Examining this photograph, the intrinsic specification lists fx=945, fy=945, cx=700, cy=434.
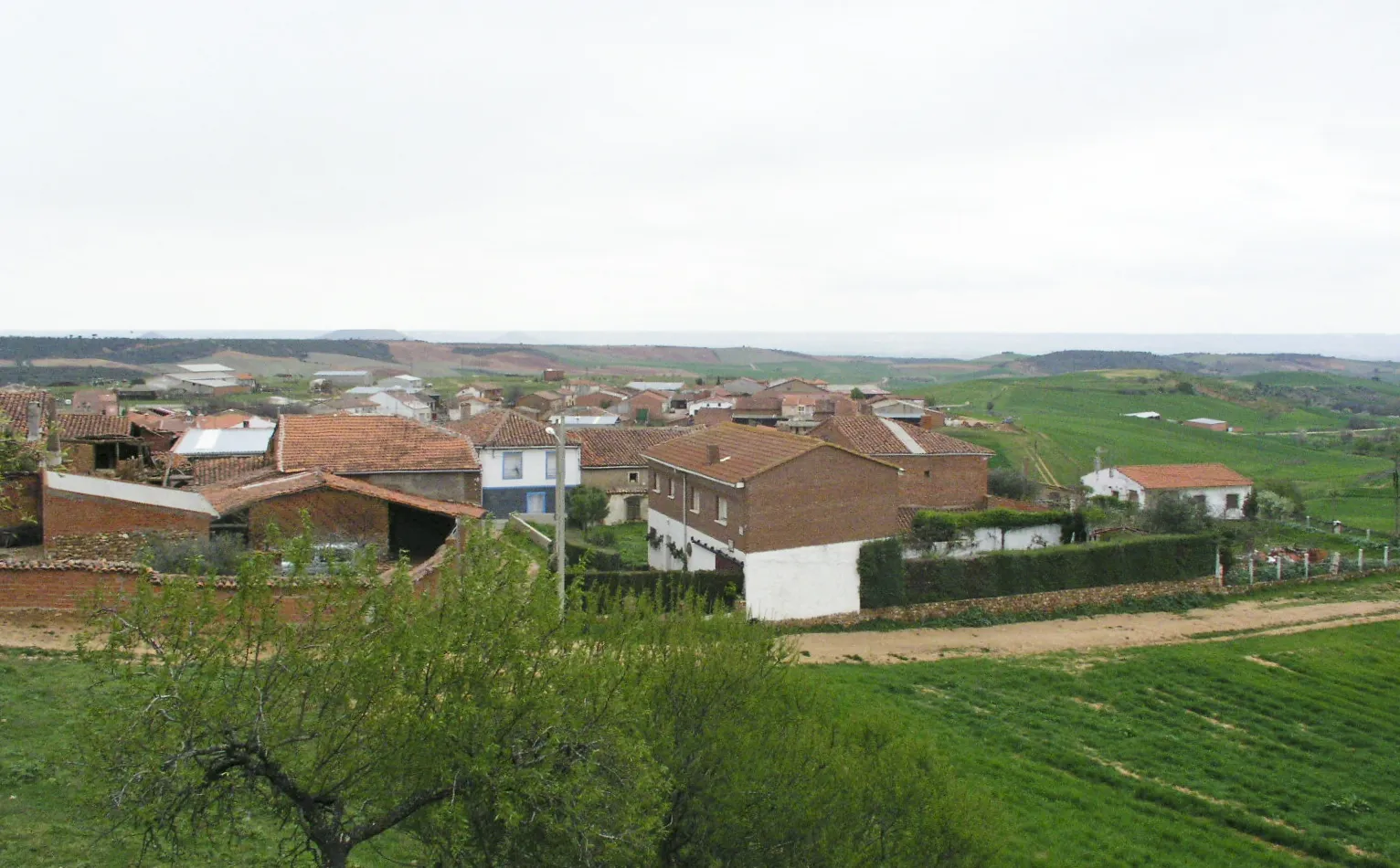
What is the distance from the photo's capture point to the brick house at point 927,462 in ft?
142

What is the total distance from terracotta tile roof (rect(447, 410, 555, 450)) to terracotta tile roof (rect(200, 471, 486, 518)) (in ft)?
48.4

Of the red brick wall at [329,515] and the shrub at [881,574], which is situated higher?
the red brick wall at [329,515]

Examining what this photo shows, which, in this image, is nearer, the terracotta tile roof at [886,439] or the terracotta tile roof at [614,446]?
the terracotta tile roof at [886,439]

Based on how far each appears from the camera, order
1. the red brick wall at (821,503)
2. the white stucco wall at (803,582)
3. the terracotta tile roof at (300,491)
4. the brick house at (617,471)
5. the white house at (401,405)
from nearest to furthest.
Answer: the terracotta tile roof at (300,491) → the white stucco wall at (803,582) → the red brick wall at (821,503) → the brick house at (617,471) → the white house at (401,405)

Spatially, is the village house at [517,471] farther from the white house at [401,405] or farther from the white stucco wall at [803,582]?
the white house at [401,405]

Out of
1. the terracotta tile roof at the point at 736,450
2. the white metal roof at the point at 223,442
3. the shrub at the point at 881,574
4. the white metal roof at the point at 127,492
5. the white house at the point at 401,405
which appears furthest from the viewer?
the white house at the point at 401,405

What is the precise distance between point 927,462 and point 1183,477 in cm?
1839

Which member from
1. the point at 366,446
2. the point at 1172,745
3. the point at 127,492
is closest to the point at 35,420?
the point at 127,492

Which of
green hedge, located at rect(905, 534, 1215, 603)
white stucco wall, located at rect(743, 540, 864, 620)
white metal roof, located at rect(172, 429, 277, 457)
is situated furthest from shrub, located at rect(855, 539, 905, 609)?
white metal roof, located at rect(172, 429, 277, 457)

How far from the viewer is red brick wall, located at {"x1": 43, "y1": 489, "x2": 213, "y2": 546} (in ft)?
73.8

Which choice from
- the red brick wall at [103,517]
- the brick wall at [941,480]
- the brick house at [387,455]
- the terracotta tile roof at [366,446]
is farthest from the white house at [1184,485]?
the red brick wall at [103,517]

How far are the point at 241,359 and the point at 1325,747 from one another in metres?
187

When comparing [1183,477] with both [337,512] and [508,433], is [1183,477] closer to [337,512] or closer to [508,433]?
[508,433]

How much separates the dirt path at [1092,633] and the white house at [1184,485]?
15.0 metres
